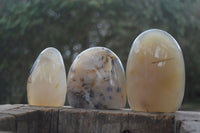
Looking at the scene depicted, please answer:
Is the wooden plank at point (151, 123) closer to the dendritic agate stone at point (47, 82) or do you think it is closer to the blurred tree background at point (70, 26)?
the dendritic agate stone at point (47, 82)

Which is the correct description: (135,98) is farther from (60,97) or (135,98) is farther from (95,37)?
(95,37)

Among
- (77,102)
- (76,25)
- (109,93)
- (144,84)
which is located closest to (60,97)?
(77,102)

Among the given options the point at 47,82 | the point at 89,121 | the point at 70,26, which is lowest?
the point at 89,121

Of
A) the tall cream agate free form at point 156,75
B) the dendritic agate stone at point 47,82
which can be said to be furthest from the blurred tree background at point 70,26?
the tall cream agate free form at point 156,75

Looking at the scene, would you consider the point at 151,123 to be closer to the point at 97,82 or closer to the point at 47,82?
the point at 97,82

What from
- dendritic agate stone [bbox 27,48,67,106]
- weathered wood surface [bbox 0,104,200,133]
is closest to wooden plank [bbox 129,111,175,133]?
weathered wood surface [bbox 0,104,200,133]

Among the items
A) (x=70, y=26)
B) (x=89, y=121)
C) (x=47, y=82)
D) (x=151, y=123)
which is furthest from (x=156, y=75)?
(x=70, y=26)
